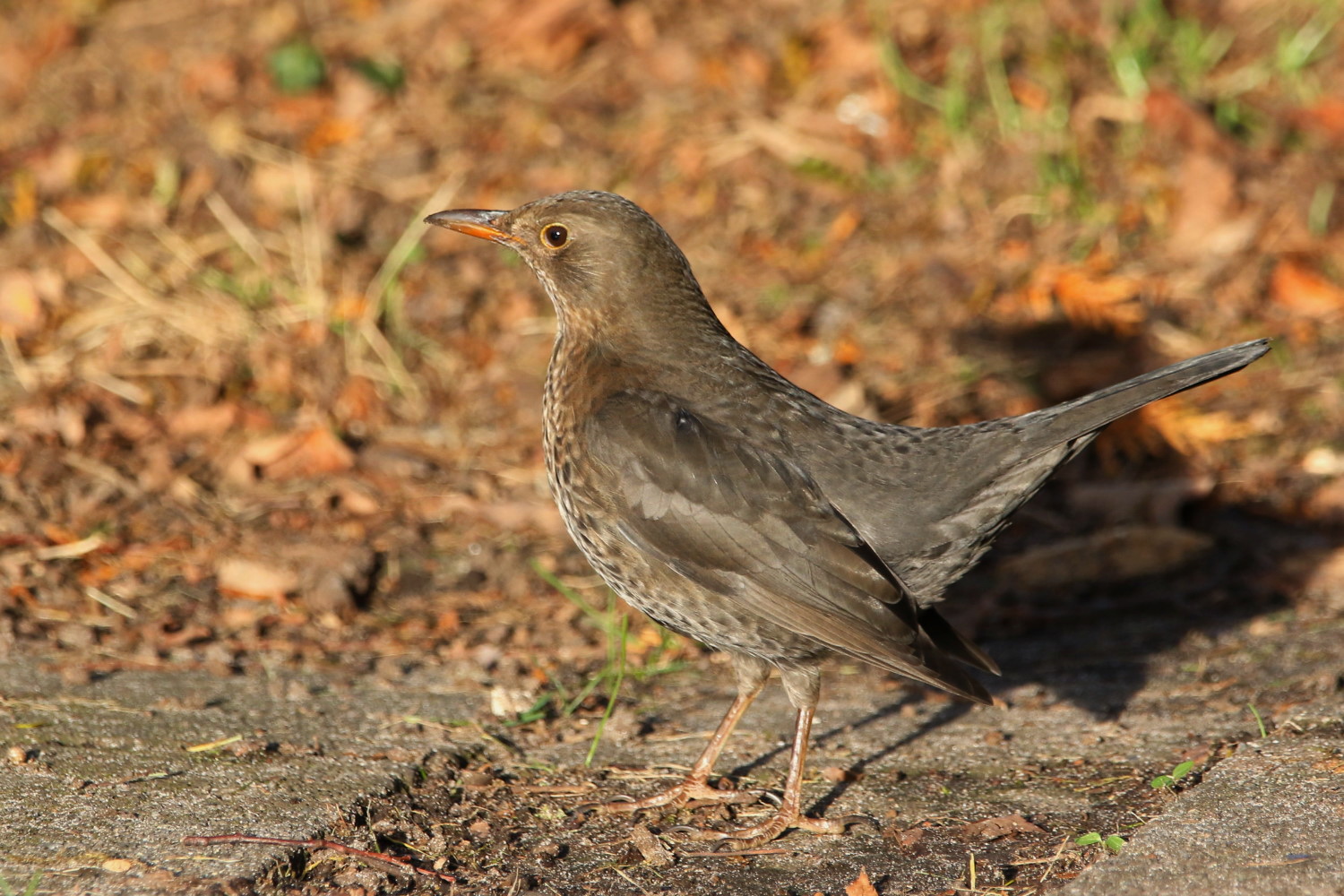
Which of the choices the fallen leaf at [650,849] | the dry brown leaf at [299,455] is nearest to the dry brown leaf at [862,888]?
the fallen leaf at [650,849]

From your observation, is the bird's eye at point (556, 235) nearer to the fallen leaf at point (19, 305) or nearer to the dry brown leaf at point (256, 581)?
the dry brown leaf at point (256, 581)

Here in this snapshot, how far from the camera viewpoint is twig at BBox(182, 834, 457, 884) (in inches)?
125

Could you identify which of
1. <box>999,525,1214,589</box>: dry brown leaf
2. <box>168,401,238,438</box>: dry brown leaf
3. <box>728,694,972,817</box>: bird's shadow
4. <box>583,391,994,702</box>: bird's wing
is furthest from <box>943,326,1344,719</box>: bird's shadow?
<box>168,401,238,438</box>: dry brown leaf

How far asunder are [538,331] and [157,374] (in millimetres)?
1639

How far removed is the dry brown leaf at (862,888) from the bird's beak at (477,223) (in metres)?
2.23

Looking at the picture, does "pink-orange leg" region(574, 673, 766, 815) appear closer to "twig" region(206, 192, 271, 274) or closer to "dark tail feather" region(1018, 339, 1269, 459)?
"dark tail feather" region(1018, 339, 1269, 459)

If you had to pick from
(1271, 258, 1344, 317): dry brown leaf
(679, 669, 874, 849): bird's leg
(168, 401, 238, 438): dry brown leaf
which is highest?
(168, 401, 238, 438): dry brown leaf

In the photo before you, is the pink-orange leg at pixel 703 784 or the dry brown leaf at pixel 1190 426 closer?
the pink-orange leg at pixel 703 784

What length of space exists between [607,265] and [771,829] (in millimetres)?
1721

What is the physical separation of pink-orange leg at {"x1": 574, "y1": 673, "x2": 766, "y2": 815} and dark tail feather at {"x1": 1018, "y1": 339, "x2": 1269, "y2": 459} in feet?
3.49

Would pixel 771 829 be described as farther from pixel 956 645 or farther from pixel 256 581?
pixel 256 581

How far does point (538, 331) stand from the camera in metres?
6.45

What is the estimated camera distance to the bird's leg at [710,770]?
12.1 feet

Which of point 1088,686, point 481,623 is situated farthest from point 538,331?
point 1088,686
